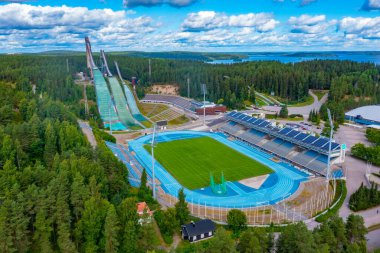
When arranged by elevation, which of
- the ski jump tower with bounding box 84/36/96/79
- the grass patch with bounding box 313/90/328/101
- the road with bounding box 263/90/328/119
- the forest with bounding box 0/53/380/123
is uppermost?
the ski jump tower with bounding box 84/36/96/79

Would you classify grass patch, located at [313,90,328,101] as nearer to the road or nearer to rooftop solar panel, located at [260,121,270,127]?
the road

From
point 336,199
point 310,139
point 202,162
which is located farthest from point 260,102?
point 336,199

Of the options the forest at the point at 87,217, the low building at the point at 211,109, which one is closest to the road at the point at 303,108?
the low building at the point at 211,109

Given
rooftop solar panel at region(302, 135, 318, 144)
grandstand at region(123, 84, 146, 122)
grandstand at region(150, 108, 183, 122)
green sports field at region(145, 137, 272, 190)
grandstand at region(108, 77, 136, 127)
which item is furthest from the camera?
grandstand at region(123, 84, 146, 122)

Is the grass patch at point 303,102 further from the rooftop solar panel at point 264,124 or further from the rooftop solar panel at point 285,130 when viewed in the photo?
the rooftop solar panel at point 285,130

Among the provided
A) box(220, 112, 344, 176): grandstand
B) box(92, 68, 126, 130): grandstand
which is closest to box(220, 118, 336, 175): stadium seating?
box(220, 112, 344, 176): grandstand

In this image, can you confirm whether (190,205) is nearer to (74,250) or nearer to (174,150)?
(74,250)
